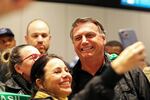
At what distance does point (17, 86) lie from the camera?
6.04ft

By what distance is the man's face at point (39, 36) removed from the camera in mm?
2229

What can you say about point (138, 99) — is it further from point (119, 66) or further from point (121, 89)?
point (119, 66)

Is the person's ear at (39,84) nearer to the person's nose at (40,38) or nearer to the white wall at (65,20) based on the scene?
the person's nose at (40,38)

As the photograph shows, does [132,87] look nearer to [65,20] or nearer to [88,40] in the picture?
[88,40]

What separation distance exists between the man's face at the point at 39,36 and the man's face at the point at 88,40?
1.83 ft

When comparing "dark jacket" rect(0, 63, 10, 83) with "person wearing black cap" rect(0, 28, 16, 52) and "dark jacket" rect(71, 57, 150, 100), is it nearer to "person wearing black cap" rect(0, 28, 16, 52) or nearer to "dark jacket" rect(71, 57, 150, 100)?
"person wearing black cap" rect(0, 28, 16, 52)

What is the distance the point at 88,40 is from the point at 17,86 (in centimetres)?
52

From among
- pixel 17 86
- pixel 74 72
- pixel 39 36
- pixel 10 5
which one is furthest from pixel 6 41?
pixel 10 5

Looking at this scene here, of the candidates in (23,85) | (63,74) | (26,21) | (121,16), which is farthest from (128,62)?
(121,16)

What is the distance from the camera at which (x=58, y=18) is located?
3943mm

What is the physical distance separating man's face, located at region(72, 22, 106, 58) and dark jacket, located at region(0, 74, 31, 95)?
1.36ft

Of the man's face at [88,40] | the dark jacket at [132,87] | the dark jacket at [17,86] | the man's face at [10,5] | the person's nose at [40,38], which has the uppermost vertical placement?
the man's face at [10,5]

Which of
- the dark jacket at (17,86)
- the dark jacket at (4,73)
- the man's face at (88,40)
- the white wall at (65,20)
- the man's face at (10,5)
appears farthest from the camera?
the white wall at (65,20)

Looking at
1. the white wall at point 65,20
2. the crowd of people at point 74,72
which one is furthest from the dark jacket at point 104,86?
the white wall at point 65,20
